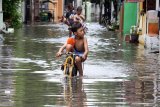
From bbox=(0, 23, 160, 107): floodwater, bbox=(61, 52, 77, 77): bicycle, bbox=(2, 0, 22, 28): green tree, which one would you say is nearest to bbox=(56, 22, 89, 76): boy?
bbox=(61, 52, 77, 77): bicycle

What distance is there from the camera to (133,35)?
3034cm

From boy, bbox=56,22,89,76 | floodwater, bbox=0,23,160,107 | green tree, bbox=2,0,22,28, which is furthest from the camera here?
green tree, bbox=2,0,22,28

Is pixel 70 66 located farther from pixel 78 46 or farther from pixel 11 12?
pixel 11 12

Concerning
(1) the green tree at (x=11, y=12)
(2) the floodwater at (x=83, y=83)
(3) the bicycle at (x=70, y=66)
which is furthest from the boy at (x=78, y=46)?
(1) the green tree at (x=11, y=12)

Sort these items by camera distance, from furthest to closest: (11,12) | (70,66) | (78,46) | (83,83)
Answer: (11,12) → (78,46) → (70,66) → (83,83)

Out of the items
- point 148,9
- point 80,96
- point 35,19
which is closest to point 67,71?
point 80,96

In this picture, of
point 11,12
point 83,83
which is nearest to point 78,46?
point 83,83

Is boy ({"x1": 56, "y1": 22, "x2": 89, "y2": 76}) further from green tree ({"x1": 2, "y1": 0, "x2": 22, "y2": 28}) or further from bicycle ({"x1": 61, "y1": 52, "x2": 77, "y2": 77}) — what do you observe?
green tree ({"x1": 2, "y1": 0, "x2": 22, "y2": 28})

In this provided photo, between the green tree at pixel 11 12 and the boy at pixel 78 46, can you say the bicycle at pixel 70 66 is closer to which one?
the boy at pixel 78 46

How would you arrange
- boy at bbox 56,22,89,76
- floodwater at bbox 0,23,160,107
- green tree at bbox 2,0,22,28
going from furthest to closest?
green tree at bbox 2,0,22,28 < boy at bbox 56,22,89,76 < floodwater at bbox 0,23,160,107

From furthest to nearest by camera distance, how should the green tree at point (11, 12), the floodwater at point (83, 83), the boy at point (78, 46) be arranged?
the green tree at point (11, 12)
the boy at point (78, 46)
the floodwater at point (83, 83)

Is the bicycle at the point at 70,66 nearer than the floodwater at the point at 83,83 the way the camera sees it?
No

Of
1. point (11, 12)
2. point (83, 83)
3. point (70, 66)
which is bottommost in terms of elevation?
point (83, 83)

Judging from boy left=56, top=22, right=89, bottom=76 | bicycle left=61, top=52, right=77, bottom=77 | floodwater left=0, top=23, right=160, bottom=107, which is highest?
boy left=56, top=22, right=89, bottom=76
